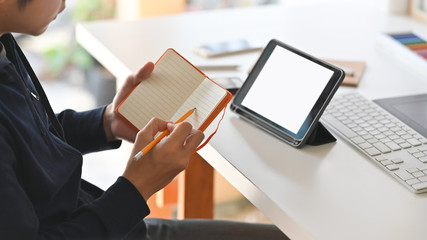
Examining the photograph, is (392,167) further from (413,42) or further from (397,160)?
(413,42)

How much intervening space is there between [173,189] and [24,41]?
1.48 meters

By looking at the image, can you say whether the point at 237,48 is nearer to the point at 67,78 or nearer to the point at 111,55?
the point at 111,55

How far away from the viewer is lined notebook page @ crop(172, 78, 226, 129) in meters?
1.08

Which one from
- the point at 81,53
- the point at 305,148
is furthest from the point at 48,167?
the point at 81,53

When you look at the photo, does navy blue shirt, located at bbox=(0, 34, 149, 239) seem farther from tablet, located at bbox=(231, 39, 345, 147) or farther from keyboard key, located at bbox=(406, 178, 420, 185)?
keyboard key, located at bbox=(406, 178, 420, 185)

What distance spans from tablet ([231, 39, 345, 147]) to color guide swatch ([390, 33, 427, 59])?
450mm

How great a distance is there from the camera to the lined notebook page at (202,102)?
3.56 feet

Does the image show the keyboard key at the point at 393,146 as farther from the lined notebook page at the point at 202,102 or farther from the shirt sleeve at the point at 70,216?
the shirt sleeve at the point at 70,216

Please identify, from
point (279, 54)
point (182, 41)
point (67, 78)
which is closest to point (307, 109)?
point (279, 54)

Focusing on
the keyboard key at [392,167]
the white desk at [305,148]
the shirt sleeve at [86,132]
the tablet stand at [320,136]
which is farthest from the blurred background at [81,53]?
the keyboard key at [392,167]

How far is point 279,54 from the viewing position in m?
1.18

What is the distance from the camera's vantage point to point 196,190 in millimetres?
1498

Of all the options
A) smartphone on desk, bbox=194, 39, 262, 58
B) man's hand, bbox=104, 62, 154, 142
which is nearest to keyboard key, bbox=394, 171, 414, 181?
man's hand, bbox=104, 62, 154, 142

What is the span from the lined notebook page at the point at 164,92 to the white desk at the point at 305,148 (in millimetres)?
91
